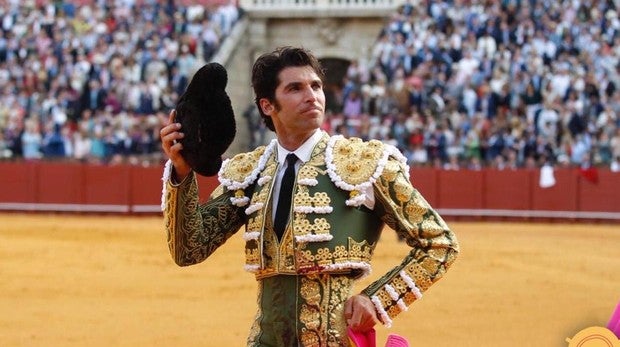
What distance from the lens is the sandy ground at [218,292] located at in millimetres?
7297

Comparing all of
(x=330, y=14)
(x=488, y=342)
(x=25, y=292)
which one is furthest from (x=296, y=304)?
(x=330, y=14)

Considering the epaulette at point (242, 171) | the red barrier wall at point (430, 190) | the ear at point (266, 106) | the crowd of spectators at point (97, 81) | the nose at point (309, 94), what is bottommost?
the red barrier wall at point (430, 190)

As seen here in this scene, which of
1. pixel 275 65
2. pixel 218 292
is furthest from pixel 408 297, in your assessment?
pixel 218 292

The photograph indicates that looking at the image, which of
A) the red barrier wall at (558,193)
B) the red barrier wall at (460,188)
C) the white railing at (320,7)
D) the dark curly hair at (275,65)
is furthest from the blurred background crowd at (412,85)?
the dark curly hair at (275,65)

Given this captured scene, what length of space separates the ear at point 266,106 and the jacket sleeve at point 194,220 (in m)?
0.23

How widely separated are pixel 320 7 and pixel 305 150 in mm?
17176

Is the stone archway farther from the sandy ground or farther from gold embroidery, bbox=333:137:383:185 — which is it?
gold embroidery, bbox=333:137:383:185

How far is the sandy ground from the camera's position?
287 inches

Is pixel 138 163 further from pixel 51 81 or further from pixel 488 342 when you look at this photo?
pixel 488 342

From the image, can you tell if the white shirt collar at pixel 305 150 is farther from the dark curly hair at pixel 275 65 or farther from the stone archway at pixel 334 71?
the stone archway at pixel 334 71

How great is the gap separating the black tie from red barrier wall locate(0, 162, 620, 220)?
1353 cm

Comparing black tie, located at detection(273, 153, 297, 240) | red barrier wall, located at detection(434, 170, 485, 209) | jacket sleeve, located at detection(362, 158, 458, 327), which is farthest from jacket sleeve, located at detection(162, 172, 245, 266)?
red barrier wall, located at detection(434, 170, 485, 209)

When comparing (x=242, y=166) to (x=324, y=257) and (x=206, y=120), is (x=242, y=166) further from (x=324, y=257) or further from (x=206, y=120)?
(x=324, y=257)

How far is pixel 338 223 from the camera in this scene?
9.84 ft
